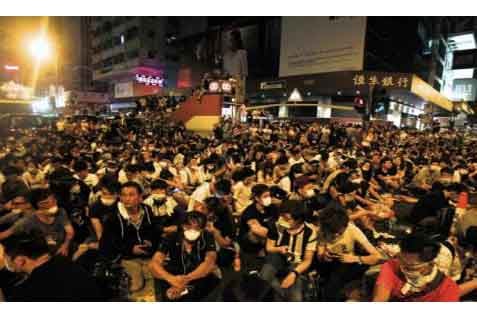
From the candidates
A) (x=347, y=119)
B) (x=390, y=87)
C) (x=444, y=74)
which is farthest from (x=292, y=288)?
(x=444, y=74)

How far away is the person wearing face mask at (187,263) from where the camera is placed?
313 cm

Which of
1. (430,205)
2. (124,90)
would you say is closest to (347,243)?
(430,205)

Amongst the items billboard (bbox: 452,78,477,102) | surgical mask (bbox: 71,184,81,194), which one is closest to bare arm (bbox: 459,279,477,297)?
surgical mask (bbox: 71,184,81,194)

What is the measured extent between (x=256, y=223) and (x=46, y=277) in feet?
7.80

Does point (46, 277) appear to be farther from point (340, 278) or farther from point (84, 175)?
point (84, 175)

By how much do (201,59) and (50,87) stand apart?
1540 centimetres

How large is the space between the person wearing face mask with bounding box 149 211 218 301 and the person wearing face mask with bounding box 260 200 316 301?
0.62 m

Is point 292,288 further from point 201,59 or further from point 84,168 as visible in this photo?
point 201,59

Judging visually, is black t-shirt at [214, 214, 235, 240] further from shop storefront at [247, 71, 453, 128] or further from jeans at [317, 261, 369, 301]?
shop storefront at [247, 71, 453, 128]

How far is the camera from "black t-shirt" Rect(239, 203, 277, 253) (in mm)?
4172

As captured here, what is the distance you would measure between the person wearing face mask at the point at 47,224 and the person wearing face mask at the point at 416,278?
3.17m

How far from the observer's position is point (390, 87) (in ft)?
70.0

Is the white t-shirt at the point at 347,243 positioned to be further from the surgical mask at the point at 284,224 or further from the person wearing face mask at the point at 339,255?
the surgical mask at the point at 284,224

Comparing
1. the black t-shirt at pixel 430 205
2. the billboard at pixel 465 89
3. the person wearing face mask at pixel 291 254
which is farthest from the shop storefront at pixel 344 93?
the billboard at pixel 465 89
